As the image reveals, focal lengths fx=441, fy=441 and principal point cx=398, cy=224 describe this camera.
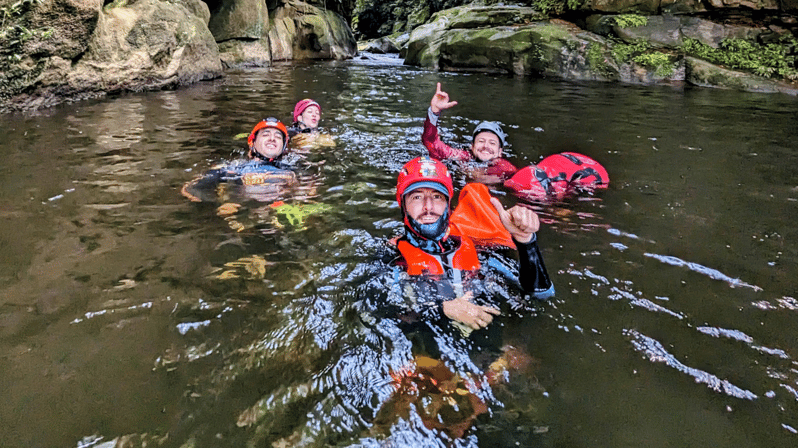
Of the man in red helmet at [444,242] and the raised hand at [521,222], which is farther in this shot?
the man in red helmet at [444,242]

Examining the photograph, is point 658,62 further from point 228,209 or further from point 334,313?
point 334,313

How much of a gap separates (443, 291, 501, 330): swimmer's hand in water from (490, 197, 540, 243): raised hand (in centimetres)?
52

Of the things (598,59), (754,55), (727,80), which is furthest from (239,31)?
(754,55)

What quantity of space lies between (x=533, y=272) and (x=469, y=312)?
0.54 metres

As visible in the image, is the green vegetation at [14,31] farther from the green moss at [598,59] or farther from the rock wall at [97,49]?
the green moss at [598,59]

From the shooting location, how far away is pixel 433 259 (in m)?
3.27

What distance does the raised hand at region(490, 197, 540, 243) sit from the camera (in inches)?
110

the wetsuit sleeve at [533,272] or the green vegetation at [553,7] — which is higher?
the green vegetation at [553,7]

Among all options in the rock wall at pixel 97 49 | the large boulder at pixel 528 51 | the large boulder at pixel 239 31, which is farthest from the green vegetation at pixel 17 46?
the large boulder at pixel 528 51

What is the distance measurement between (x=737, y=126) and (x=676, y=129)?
1.32 metres

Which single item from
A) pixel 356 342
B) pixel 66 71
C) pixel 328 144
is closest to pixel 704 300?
pixel 356 342

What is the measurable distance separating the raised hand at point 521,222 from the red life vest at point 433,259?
52 centimetres

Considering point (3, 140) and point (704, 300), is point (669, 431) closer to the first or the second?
point (704, 300)

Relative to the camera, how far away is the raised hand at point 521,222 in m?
2.79
